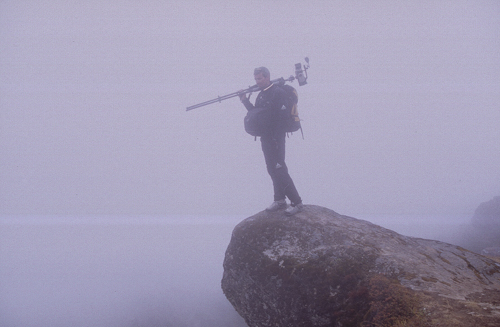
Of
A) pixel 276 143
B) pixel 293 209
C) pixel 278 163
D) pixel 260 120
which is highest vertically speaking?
pixel 260 120

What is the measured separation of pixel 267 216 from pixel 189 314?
31.3 meters

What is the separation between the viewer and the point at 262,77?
7562 millimetres

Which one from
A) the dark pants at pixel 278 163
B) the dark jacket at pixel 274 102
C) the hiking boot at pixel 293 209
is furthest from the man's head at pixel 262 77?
the hiking boot at pixel 293 209

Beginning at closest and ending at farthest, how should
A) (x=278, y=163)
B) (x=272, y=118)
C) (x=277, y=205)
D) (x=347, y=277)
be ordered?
(x=347, y=277) < (x=272, y=118) < (x=278, y=163) < (x=277, y=205)

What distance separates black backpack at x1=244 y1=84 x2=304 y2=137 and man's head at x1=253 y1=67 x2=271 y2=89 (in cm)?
54

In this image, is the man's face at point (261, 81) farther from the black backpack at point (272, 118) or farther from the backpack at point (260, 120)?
the backpack at point (260, 120)

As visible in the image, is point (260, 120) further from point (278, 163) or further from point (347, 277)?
point (347, 277)

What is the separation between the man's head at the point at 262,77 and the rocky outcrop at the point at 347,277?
13.5 ft

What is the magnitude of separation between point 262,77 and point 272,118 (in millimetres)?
1348

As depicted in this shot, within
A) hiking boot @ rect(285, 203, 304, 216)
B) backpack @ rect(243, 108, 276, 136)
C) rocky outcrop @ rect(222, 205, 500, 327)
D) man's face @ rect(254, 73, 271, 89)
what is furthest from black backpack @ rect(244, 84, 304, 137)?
rocky outcrop @ rect(222, 205, 500, 327)

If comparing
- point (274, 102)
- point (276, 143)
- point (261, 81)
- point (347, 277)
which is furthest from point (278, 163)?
point (347, 277)

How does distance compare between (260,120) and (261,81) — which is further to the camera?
(261,81)

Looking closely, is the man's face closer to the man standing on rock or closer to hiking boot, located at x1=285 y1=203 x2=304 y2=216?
the man standing on rock

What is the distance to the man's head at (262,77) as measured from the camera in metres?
7.52
